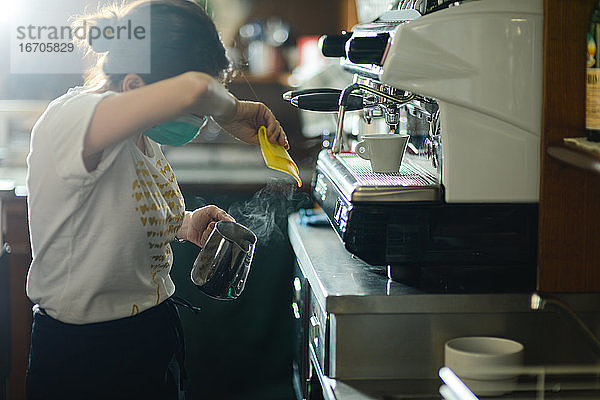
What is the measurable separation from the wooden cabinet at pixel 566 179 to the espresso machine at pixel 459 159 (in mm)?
22

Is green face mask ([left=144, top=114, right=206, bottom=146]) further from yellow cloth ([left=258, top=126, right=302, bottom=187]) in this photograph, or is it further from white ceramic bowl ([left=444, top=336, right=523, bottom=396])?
white ceramic bowl ([left=444, top=336, right=523, bottom=396])

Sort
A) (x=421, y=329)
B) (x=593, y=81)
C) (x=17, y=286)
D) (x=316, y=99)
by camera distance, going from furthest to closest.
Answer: (x=17, y=286) < (x=316, y=99) < (x=421, y=329) < (x=593, y=81)

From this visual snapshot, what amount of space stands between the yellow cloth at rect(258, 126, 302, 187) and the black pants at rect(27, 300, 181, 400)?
0.32m

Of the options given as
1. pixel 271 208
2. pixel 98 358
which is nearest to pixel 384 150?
pixel 98 358

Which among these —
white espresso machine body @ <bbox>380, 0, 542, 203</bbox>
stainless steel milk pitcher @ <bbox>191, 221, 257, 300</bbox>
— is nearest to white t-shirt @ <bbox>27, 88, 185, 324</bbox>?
stainless steel milk pitcher @ <bbox>191, 221, 257, 300</bbox>

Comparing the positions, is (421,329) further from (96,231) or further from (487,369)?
(96,231)

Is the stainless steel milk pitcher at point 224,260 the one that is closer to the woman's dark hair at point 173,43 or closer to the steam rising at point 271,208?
the woman's dark hair at point 173,43

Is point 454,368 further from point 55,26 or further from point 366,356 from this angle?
point 55,26

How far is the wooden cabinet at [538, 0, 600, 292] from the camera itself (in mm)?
1195

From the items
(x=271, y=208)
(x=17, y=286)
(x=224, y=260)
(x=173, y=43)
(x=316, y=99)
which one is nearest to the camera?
(x=173, y=43)

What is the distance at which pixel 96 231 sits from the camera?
1200 millimetres

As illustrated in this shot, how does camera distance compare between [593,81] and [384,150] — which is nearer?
[593,81]

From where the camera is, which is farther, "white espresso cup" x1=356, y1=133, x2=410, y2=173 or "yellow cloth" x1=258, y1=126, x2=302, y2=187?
"white espresso cup" x1=356, y1=133, x2=410, y2=173

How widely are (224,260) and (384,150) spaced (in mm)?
353
